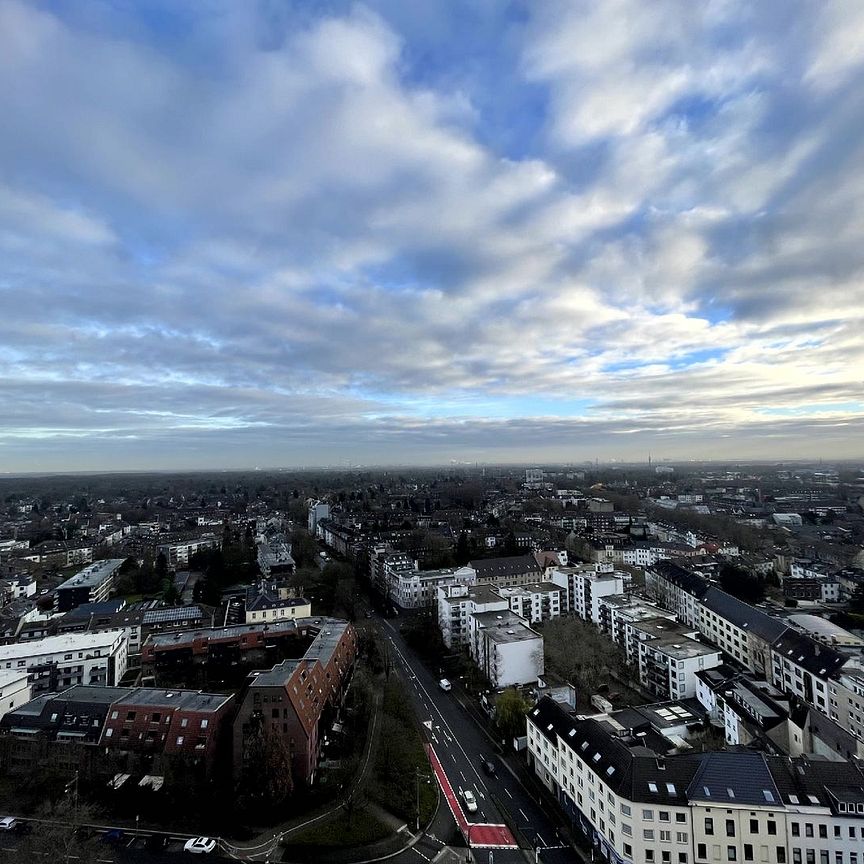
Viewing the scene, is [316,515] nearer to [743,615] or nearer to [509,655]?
[509,655]

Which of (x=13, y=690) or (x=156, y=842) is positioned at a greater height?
(x=13, y=690)

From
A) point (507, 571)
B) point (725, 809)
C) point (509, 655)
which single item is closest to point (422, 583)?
point (507, 571)

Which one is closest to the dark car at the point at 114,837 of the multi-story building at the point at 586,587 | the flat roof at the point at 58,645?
the flat roof at the point at 58,645

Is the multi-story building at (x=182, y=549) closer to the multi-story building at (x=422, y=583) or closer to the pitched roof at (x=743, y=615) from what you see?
the multi-story building at (x=422, y=583)

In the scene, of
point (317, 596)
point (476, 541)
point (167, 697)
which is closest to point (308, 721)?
point (167, 697)

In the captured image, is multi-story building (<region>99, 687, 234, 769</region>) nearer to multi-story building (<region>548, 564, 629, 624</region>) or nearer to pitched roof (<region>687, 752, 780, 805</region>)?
pitched roof (<region>687, 752, 780, 805</region>)
